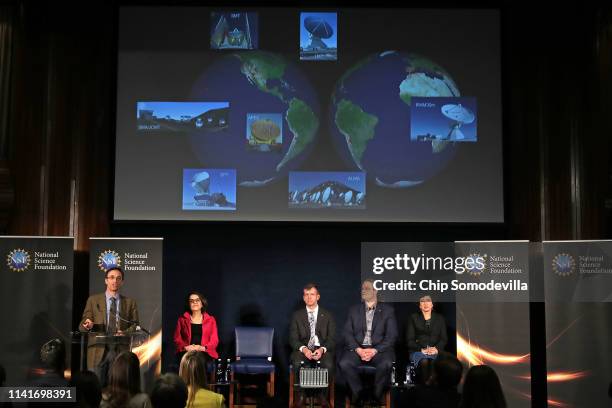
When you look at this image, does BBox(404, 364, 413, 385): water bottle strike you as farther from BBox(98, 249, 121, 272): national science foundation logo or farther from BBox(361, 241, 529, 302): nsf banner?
BBox(98, 249, 121, 272): national science foundation logo

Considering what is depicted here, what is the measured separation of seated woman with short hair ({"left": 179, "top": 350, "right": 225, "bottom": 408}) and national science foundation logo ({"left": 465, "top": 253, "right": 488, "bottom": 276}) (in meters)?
3.70

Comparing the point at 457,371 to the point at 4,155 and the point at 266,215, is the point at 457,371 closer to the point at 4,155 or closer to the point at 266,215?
the point at 266,215

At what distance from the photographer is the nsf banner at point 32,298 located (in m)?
6.50

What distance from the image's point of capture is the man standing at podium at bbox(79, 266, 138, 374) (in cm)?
638

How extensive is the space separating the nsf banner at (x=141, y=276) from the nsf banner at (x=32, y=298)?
0.24 m

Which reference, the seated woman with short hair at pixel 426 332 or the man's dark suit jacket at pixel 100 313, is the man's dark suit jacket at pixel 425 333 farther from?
the man's dark suit jacket at pixel 100 313

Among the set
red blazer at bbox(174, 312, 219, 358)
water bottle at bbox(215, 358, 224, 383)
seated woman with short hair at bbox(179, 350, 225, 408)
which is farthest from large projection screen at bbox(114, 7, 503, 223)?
seated woman with short hair at bbox(179, 350, 225, 408)

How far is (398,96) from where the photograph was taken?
7383mm

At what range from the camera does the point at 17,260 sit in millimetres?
6633

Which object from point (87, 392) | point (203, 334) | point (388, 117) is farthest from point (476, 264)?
point (87, 392)

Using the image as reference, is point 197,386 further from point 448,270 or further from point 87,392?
point 448,270

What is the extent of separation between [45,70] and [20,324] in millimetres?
2468

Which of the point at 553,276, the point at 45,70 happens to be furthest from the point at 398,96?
the point at 45,70

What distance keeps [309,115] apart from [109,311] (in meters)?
2.63
